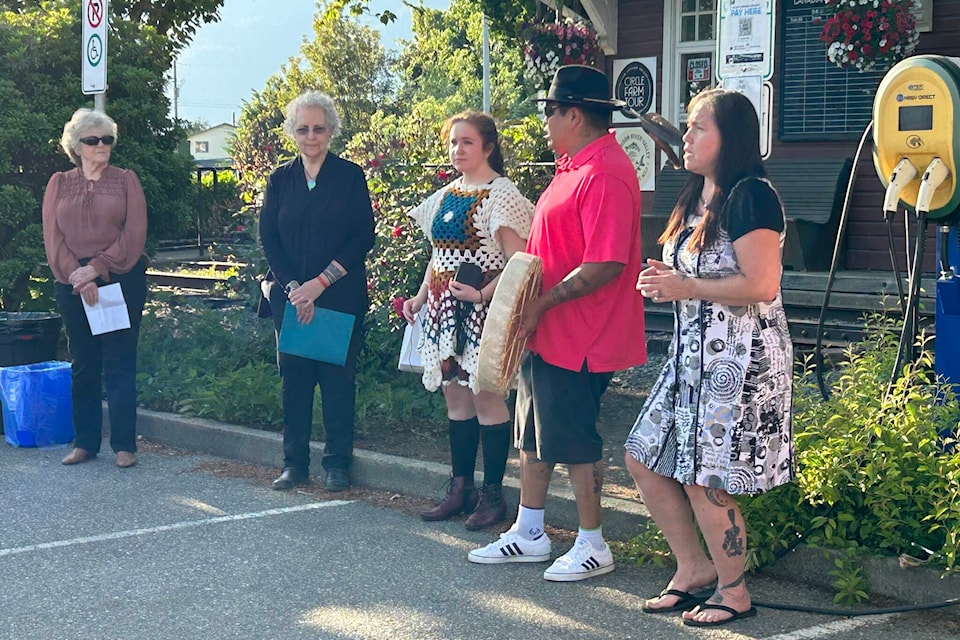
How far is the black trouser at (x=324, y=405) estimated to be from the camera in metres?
6.50

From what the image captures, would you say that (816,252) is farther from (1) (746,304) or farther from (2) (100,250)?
(1) (746,304)

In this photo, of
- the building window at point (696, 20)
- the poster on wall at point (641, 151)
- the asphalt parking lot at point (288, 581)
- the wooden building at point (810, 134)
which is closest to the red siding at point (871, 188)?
the wooden building at point (810, 134)

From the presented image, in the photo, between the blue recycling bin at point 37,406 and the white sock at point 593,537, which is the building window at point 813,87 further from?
the white sock at point 593,537

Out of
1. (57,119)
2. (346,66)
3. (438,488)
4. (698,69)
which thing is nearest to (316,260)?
(438,488)

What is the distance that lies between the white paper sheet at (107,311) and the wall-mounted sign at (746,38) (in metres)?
3.60

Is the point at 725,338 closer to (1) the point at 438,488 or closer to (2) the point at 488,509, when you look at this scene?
(2) the point at 488,509

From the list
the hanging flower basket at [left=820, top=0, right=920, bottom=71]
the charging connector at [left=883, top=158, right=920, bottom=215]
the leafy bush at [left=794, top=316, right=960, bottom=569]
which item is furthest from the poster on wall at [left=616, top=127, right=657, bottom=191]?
the leafy bush at [left=794, top=316, right=960, bottom=569]

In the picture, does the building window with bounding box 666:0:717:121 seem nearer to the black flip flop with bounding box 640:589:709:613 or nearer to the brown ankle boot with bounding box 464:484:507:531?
the brown ankle boot with bounding box 464:484:507:531

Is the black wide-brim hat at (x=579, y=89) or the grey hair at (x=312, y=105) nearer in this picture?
the black wide-brim hat at (x=579, y=89)

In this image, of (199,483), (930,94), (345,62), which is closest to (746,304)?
(930,94)

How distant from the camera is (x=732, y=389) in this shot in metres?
4.16

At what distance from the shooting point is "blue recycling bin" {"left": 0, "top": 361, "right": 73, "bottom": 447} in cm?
753

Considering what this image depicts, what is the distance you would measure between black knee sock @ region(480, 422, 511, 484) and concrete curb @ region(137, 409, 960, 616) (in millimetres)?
253

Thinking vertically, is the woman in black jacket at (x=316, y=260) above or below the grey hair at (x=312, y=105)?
below
